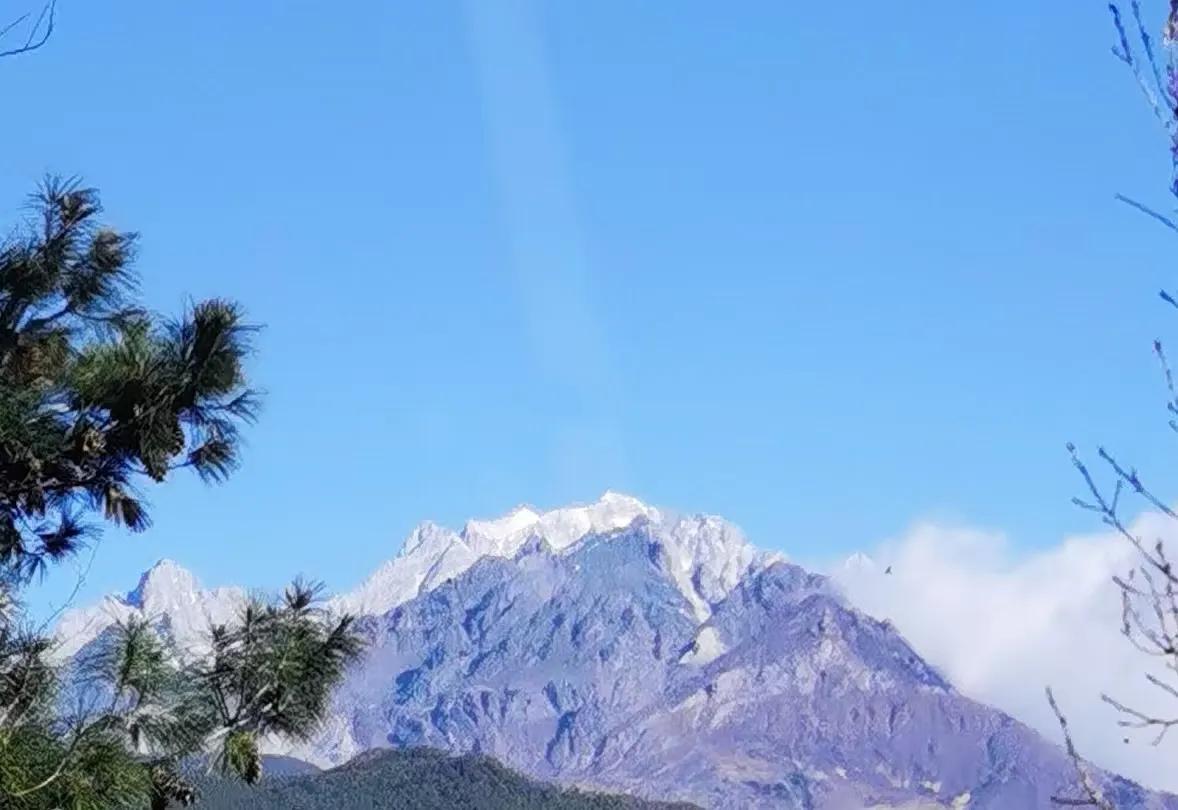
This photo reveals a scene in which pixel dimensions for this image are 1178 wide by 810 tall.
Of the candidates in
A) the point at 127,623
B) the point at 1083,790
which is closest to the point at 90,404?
the point at 127,623

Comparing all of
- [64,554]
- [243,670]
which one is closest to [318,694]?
[243,670]

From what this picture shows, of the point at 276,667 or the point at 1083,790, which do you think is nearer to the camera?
the point at 1083,790

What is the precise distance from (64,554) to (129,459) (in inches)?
37.4

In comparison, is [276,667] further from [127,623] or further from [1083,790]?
[1083,790]

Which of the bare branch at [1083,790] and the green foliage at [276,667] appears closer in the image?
the bare branch at [1083,790]

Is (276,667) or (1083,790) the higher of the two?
(276,667)

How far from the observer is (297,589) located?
9.45 meters

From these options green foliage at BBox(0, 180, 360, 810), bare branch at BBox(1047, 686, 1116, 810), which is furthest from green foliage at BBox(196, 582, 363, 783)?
bare branch at BBox(1047, 686, 1116, 810)

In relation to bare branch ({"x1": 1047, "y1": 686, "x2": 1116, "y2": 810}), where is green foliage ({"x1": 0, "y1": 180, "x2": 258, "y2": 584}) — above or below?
above

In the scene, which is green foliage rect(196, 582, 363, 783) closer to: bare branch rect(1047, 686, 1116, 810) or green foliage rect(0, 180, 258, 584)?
green foliage rect(0, 180, 258, 584)

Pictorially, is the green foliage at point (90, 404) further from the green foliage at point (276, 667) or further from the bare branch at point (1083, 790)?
Answer: the bare branch at point (1083, 790)

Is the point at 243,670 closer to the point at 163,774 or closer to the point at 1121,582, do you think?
the point at 163,774

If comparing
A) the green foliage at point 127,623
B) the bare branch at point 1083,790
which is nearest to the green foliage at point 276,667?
the green foliage at point 127,623

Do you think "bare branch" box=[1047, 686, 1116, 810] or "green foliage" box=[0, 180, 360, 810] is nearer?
"bare branch" box=[1047, 686, 1116, 810]
